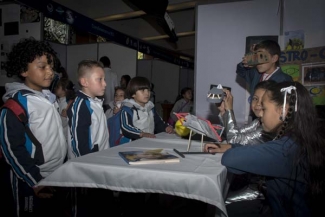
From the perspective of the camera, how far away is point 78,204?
193cm

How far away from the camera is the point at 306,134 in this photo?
4.25 ft

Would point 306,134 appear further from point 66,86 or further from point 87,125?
point 66,86

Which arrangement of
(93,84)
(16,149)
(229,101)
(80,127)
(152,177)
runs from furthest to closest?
(93,84), (229,101), (80,127), (16,149), (152,177)

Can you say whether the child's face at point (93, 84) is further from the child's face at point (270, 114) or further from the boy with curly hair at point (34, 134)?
the child's face at point (270, 114)

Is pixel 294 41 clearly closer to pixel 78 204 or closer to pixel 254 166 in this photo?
pixel 254 166

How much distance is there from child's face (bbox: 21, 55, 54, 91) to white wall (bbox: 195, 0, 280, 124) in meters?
2.18

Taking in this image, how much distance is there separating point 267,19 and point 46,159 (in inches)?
113

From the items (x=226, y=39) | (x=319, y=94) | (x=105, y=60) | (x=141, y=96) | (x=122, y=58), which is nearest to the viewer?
(x=141, y=96)

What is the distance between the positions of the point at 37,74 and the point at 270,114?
145 centimetres

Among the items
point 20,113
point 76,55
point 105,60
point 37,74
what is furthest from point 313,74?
point 76,55

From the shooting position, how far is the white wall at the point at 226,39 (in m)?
3.38

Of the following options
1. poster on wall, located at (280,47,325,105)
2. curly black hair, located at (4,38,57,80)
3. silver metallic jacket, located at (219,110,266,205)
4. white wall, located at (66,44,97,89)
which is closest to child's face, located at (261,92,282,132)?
silver metallic jacket, located at (219,110,266,205)

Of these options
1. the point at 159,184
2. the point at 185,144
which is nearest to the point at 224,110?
the point at 185,144

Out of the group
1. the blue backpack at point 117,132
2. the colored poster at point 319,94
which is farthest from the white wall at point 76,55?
the colored poster at point 319,94
